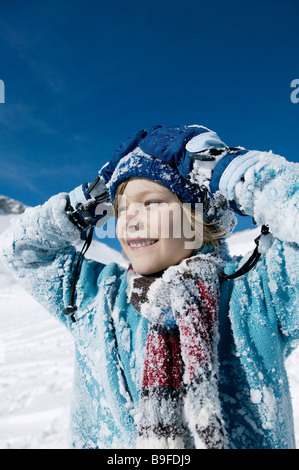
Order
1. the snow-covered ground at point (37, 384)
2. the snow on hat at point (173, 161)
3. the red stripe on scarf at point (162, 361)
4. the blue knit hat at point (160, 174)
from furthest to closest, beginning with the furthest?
1. the snow-covered ground at point (37, 384)
2. the blue knit hat at point (160, 174)
3. the snow on hat at point (173, 161)
4. the red stripe on scarf at point (162, 361)

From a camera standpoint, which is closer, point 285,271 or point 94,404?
point 285,271

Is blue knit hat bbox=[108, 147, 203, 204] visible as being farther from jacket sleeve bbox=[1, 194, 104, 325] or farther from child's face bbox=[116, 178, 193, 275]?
jacket sleeve bbox=[1, 194, 104, 325]

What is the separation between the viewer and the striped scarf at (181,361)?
1.12 m

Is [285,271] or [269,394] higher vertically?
[285,271]

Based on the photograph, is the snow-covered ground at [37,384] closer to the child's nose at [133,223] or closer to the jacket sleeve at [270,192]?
the child's nose at [133,223]

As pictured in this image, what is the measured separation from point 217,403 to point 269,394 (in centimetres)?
24

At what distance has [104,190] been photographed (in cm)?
174

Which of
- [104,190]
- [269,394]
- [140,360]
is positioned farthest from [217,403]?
[104,190]

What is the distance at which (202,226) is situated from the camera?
1486 mm

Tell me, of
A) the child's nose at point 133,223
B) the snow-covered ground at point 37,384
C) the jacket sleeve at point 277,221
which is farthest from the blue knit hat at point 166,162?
the snow-covered ground at point 37,384

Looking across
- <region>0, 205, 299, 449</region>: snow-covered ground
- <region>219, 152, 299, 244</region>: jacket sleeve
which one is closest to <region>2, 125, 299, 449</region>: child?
<region>219, 152, 299, 244</region>: jacket sleeve
